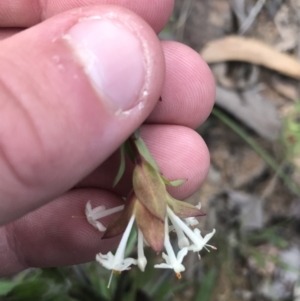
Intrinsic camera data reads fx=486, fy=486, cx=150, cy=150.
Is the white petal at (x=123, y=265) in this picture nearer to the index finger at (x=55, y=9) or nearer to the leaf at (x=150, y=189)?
the leaf at (x=150, y=189)

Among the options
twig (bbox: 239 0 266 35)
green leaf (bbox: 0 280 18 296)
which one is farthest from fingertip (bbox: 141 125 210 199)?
twig (bbox: 239 0 266 35)

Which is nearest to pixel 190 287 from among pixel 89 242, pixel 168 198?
pixel 89 242

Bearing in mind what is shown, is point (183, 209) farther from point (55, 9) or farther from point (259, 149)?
point (259, 149)

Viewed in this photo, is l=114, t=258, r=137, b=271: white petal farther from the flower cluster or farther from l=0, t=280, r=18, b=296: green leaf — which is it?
l=0, t=280, r=18, b=296: green leaf

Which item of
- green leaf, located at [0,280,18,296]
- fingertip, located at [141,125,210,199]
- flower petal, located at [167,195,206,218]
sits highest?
flower petal, located at [167,195,206,218]

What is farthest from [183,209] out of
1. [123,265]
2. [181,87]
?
[181,87]

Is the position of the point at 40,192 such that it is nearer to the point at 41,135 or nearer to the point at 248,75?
the point at 41,135
